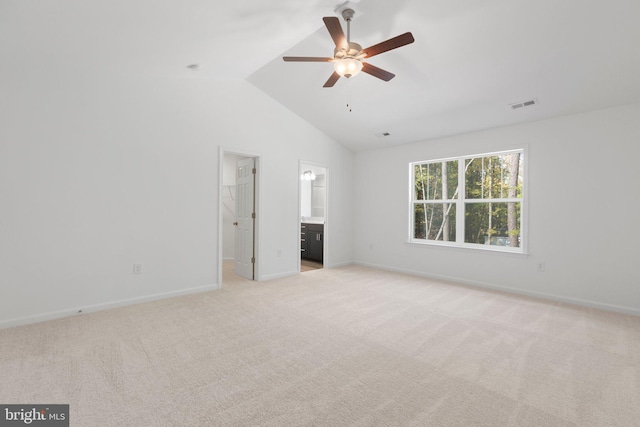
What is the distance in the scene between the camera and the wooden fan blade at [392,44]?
2.35 m

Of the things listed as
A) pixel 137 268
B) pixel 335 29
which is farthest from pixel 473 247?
pixel 137 268

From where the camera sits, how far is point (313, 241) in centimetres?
664

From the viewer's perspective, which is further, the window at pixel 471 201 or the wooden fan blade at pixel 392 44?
the window at pixel 471 201

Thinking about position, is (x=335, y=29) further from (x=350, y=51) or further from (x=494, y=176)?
(x=494, y=176)

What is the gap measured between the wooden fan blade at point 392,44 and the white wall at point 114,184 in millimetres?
2720

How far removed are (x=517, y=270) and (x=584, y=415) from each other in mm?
2945

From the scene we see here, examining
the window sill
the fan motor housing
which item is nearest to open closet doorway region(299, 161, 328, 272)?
the window sill

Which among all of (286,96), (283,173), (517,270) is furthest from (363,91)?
(517,270)

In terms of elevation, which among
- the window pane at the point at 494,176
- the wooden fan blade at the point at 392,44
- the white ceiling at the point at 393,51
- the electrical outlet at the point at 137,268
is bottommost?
the electrical outlet at the point at 137,268

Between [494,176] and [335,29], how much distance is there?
368 cm

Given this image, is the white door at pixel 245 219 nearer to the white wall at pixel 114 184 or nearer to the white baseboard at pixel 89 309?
the white wall at pixel 114 184

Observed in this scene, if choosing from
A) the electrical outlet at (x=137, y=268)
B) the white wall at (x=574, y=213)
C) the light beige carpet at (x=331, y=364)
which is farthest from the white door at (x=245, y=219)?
the white wall at (x=574, y=213)

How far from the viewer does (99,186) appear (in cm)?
352

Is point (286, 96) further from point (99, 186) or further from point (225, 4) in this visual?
point (99, 186)
